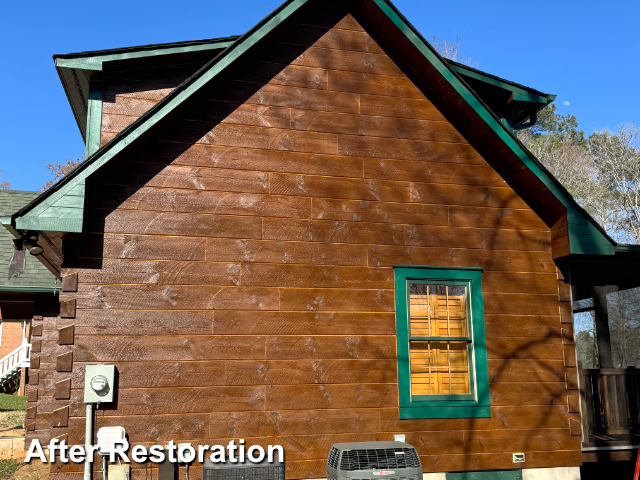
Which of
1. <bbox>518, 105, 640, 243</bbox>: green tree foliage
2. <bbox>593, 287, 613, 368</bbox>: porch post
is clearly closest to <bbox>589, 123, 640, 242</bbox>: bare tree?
<bbox>518, 105, 640, 243</bbox>: green tree foliage

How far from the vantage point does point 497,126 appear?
7.29 metres

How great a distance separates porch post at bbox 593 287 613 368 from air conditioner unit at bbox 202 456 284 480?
21.8ft

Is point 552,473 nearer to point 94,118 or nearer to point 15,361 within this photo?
point 94,118

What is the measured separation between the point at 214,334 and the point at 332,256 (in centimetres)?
162

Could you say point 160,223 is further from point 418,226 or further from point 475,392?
point 475,392

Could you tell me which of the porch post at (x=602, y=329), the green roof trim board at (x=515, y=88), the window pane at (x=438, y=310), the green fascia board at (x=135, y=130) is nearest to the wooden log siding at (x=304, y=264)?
the window pane at (x=438, y=310)

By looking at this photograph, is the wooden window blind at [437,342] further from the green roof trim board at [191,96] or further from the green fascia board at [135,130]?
the green fascia board at [135,130]

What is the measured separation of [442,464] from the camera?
269 inches

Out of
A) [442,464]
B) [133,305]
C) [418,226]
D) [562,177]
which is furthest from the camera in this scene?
[562,177]

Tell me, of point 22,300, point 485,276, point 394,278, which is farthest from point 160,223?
point 22,300

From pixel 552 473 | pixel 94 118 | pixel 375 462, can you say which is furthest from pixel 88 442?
pixel 552 473

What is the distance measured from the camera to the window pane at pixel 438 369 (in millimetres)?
7121

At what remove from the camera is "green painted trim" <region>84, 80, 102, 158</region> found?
6.89 metres

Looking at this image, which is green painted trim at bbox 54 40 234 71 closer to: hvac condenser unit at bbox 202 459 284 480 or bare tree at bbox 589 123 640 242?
hvac condenser unit at bbox 202 459 284 480
